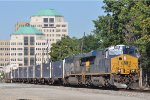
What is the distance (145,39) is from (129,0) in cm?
1860

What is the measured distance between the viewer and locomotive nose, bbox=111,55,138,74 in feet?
135

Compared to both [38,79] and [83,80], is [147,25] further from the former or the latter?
[38,79]

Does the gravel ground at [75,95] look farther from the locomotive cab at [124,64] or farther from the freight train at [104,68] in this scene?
the freight train at [104,68]

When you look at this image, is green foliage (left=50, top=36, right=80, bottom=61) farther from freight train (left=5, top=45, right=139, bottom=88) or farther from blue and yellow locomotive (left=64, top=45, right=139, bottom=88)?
blue and yellow locomotive (left=64, top=45, right=139, bottom=88)

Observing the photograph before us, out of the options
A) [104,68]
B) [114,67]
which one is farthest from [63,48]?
[114,67]

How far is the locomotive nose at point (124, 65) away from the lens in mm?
41250

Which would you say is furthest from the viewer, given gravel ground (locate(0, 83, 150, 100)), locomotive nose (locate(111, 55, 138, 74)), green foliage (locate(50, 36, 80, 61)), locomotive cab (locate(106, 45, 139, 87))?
green foliage (locate(50, 36, 80, 61))

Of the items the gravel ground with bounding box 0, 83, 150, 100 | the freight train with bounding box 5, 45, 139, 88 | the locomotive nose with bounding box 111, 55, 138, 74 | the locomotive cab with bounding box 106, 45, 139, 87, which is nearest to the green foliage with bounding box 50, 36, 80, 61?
the freight train with bounding box 5, 45, 139, 88

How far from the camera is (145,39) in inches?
1804

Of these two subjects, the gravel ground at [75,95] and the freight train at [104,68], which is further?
the freight train at [104,68]

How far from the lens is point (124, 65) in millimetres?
41438

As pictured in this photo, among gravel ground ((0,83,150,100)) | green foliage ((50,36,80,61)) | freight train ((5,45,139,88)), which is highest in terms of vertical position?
green foliage ((50,36,80,61))

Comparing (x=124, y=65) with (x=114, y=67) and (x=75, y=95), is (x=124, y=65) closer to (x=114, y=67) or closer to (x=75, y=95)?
(x=114, y=67)

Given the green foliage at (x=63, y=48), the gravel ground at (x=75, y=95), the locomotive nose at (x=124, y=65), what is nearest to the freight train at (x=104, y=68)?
the locomotive nose at (x=124, y=65)
